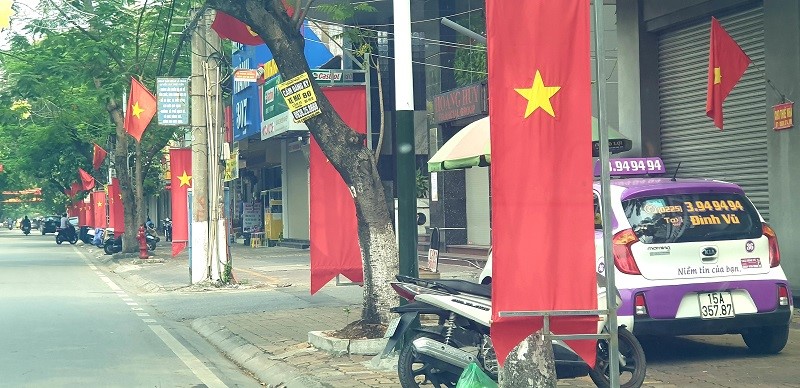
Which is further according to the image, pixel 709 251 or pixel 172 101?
pixel 172 101

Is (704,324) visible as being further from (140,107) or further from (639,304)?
(140,107)

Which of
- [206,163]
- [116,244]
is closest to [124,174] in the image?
[116,244]

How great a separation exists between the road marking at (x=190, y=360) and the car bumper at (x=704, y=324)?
372 centimetres

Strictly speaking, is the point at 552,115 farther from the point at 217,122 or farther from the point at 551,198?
the point at 217,122

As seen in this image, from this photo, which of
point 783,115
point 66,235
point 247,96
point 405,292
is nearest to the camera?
point 405,292

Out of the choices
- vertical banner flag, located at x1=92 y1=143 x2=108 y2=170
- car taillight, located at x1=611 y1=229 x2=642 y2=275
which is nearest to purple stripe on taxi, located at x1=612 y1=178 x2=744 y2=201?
car taillight, located at x1=611 y1=229 x2=642 y2=275

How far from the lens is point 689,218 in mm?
8883

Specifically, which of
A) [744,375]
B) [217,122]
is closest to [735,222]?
[744,375]

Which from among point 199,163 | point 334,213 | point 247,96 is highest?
point 247,96

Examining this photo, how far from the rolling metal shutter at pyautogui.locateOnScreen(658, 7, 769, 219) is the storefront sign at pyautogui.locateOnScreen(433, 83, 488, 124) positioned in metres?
6.75

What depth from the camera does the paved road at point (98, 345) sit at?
32.0ft

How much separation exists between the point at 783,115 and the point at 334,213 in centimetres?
577

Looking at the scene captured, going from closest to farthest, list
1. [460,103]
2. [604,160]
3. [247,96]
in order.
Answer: [604,160] → [460,103] → [247,96]

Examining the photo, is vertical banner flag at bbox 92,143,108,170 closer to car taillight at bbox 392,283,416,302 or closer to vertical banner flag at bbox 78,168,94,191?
vertical banner flag at bbox 78,168,94,191
